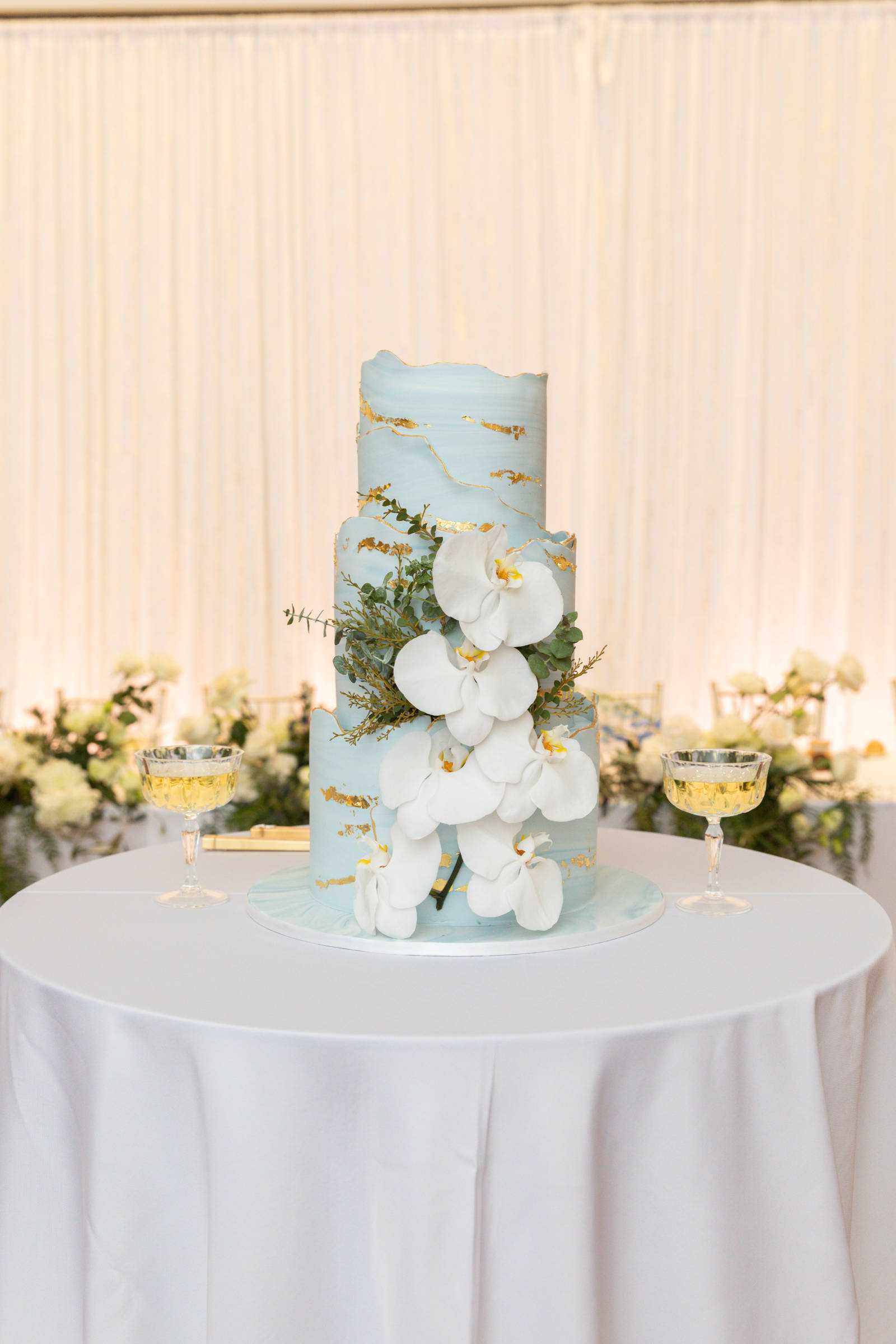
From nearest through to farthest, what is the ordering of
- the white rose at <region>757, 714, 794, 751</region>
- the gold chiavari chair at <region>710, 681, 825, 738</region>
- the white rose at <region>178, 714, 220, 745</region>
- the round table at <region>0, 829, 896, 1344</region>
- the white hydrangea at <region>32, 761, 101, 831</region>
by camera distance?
the round table at <region>0, 829, 896, 1344</region>, the white hydrangea at <region>32, 761, 101, 831</region>, the white rose at <region>757, 714, 794, 751</region>, the white rose at <region>178, 714, 220, 745</region>, the gold chiavari chair at <region>710, 681, 825, 738</region>

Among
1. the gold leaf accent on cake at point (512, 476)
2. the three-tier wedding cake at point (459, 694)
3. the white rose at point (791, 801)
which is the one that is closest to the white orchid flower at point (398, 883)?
the three-tier wedding cake at point (459, 694)

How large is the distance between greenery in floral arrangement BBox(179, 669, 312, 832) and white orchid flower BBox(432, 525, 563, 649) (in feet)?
4.71

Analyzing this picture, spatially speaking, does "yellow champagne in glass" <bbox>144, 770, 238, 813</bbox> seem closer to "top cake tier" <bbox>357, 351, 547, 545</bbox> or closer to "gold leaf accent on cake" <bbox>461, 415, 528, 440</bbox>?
"top cake tier" <bbox>357, 351, 547, 545</bbox>

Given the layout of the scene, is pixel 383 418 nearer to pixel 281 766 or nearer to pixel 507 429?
pixel 507 429

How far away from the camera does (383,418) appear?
1.50 m

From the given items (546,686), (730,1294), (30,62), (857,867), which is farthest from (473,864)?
(30,62)

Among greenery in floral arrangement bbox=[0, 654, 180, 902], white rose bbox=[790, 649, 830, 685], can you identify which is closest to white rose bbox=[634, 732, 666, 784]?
white rose bbox=[790, 649, 830, 685]

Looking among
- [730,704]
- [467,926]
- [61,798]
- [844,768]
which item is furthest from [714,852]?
[730,704]

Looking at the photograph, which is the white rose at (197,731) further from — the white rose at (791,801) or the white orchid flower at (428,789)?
the white orchid flower at (428,789)

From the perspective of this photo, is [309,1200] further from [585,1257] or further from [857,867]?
[857,867]

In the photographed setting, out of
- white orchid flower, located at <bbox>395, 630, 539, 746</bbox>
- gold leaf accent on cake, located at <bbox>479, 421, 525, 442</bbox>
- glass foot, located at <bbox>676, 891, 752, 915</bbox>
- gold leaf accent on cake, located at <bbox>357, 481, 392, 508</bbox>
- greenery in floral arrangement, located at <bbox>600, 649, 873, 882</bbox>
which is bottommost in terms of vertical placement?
greenery in floral arrangement, located at <bbox>600, 649, 873, 882</bbox>

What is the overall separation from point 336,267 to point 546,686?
5243mm

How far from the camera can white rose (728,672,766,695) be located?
3098 mm

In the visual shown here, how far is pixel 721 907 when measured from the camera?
→ 154cm
